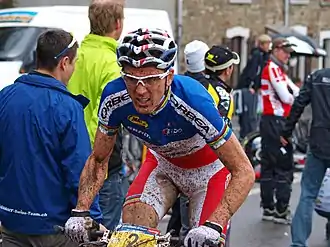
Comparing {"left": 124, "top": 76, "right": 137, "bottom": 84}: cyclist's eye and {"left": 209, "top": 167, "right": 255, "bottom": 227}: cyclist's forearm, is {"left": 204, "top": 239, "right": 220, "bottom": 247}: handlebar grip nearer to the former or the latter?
{"left": 209, "top": 167, "right": 255, "bottom": 227}: cyclist's forearm

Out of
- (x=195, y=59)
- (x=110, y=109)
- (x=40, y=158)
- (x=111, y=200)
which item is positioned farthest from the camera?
(x=195, y=59)

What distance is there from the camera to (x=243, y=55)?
25094 millimetres

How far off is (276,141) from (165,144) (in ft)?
18.4

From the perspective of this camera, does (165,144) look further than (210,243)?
Yes

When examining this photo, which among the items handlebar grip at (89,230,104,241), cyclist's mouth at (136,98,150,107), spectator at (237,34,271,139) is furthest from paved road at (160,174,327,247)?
spectator at (237,34,271,139)

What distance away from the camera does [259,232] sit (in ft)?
31.7

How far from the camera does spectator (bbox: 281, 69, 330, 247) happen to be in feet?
26.0

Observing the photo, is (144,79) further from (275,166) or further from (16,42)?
(16,42)

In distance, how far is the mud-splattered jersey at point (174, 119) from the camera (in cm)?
431

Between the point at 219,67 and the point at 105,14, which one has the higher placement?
the point at 105,14

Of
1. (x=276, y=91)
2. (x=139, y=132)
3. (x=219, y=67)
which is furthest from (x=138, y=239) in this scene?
(x=276, y=91)

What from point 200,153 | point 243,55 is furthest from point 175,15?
point 200,153

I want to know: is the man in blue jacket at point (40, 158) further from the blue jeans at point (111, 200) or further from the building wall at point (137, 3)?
the building wall at point (137, 3)

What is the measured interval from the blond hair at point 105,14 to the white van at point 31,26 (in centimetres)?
562
